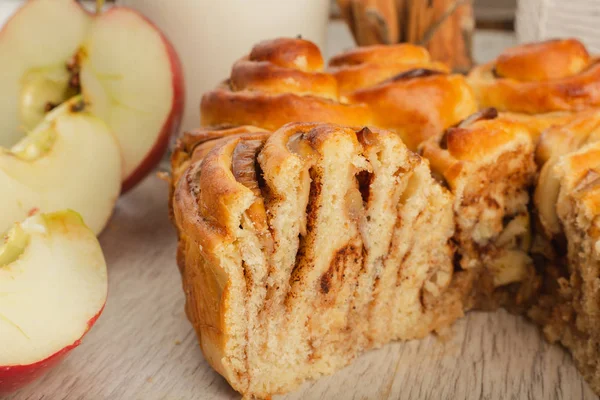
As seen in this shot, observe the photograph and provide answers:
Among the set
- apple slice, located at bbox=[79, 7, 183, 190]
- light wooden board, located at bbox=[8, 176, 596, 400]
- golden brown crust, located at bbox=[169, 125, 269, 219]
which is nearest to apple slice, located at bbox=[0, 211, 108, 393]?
light wooden board, located at bbox=[8, 176, 596, 400]

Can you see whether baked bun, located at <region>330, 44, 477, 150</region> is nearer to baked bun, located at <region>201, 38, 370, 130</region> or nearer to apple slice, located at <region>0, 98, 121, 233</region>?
baked bun, located at <region>201, 38, 370, 130</region>

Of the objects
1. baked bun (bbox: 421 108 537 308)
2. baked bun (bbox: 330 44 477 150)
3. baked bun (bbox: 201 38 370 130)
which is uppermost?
baked bun (bbox: 201 38 370 130)

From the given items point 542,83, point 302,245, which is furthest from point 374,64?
point 302,245

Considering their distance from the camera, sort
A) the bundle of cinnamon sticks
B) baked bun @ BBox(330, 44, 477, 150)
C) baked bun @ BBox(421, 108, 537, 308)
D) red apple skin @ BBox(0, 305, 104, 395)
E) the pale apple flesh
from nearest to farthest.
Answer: red apple skin @ BBox(0, 305, 104, 395) → baked bun @ BBox(421, 108, 537, 308) → baked bun @ BBox(330, 44, 477, 150) → the pale apple flesh → the bundle of cinnamon sticks

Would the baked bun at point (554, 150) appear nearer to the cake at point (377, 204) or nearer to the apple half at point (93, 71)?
the cake at point (377, 204)

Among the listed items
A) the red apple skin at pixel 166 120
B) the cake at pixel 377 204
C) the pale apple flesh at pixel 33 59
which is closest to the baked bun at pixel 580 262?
the cake at pixel 377 204

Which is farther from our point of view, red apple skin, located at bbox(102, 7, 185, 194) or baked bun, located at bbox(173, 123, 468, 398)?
red apple skin, located at bbox(102, 7, 185, 194)

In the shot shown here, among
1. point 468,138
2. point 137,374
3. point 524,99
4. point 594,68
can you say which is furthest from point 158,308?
point 594,68
